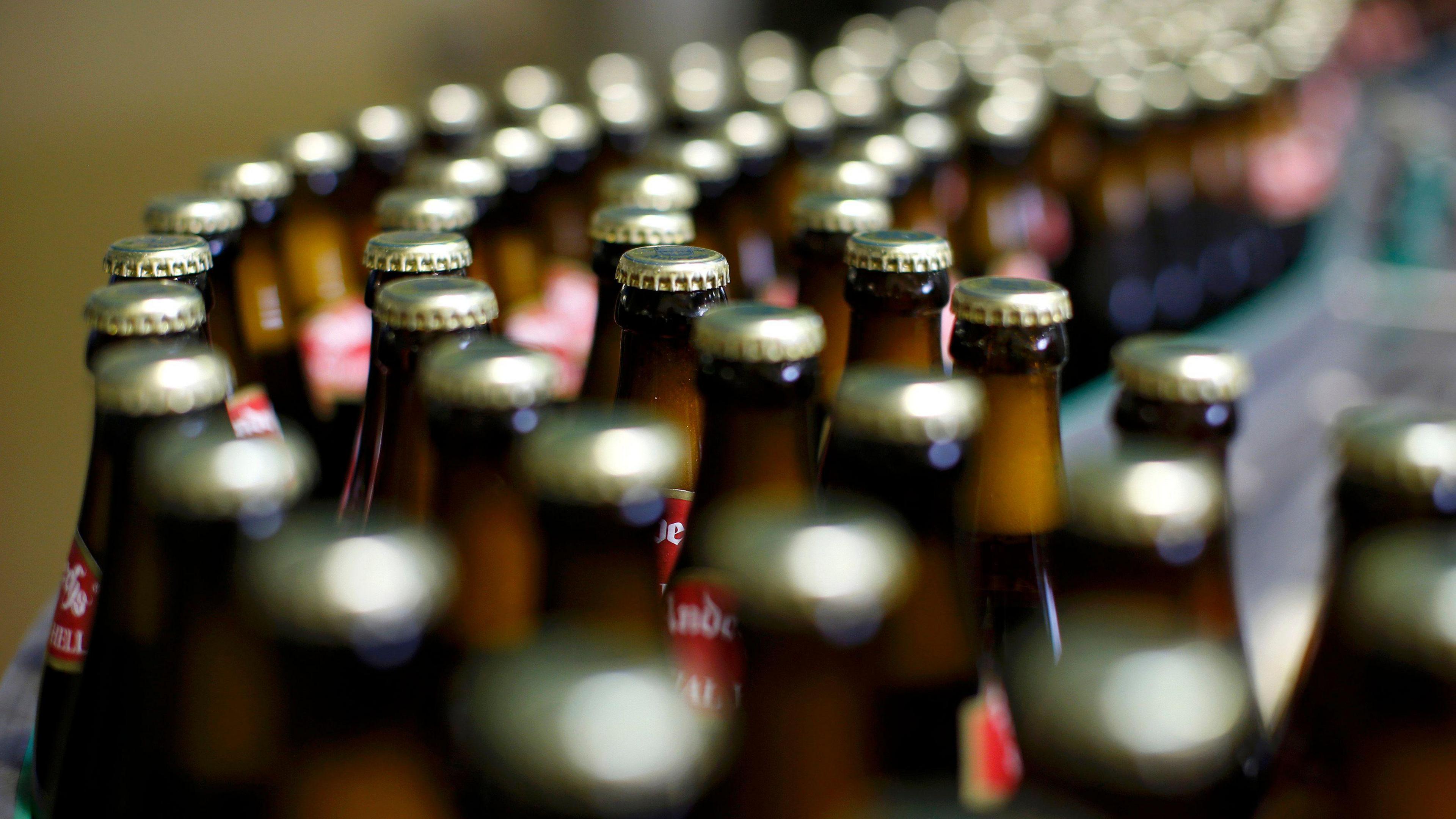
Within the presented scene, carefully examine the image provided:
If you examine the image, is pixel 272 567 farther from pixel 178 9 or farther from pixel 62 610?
pixel 178 9

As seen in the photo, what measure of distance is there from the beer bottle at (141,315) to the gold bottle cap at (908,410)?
0.32 metres

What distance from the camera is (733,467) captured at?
51cm

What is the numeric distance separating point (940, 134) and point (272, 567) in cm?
93

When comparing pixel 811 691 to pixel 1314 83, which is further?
pixel 1314 83

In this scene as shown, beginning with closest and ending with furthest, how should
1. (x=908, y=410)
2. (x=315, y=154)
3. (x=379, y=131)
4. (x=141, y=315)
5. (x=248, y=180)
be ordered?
(x=908, y=410) → (x=141, y=315) → (x=248, y=180) → (x=315, y=154) → (x=379, y=131)

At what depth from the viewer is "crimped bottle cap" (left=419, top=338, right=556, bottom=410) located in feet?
1.48

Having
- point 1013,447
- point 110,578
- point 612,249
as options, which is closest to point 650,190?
→ point 612,249

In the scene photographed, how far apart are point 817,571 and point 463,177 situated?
66 cm

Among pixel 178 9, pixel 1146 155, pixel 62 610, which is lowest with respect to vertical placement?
pixel 62 610

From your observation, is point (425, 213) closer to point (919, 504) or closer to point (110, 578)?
point (110, 578)

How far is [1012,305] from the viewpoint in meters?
0.59

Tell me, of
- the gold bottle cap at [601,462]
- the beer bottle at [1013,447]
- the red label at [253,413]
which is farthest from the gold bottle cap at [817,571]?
the red label at [253,413]

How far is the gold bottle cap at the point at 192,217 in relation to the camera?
74 cm

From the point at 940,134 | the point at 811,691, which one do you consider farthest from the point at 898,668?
the point at 940,134
